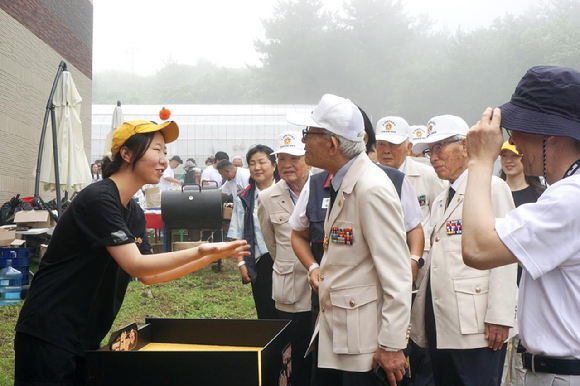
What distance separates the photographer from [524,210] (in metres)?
1.67

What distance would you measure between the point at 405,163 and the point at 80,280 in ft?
Result: 10.8

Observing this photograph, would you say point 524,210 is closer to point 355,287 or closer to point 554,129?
point 554,129

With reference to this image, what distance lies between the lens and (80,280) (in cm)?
243

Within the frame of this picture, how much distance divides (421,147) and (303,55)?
54.7 m

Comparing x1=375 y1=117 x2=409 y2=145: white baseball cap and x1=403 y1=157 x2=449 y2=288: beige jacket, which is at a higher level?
x1=375 y1=117 x2=409 y2=145: white baseball cap

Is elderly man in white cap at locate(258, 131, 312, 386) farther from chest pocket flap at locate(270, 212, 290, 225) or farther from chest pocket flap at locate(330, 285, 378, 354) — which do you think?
chest pocket flap at locate(330, 285, 378, 354)

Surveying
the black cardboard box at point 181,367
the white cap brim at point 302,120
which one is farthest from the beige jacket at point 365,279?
the black cardboard box at point 181,367

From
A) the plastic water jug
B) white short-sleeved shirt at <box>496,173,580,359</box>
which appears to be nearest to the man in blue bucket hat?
white short-sleeved shirt at <box>496,173,580,359</box>

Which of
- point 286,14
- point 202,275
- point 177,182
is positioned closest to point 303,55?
point 286,14

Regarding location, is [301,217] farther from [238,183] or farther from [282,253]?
[238,183]

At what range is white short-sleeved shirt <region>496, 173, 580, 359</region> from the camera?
1.61 m

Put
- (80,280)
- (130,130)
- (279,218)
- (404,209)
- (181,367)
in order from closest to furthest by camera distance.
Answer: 1. (181,367)
2. (80,280)
3. (130,130)
4. (404,209)
5. (279,218)

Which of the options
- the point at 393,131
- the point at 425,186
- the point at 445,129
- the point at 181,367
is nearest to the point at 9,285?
the point at 393,131

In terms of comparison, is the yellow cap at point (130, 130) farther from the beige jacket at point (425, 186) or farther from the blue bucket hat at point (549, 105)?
the beige jacket at point (425, 186)
